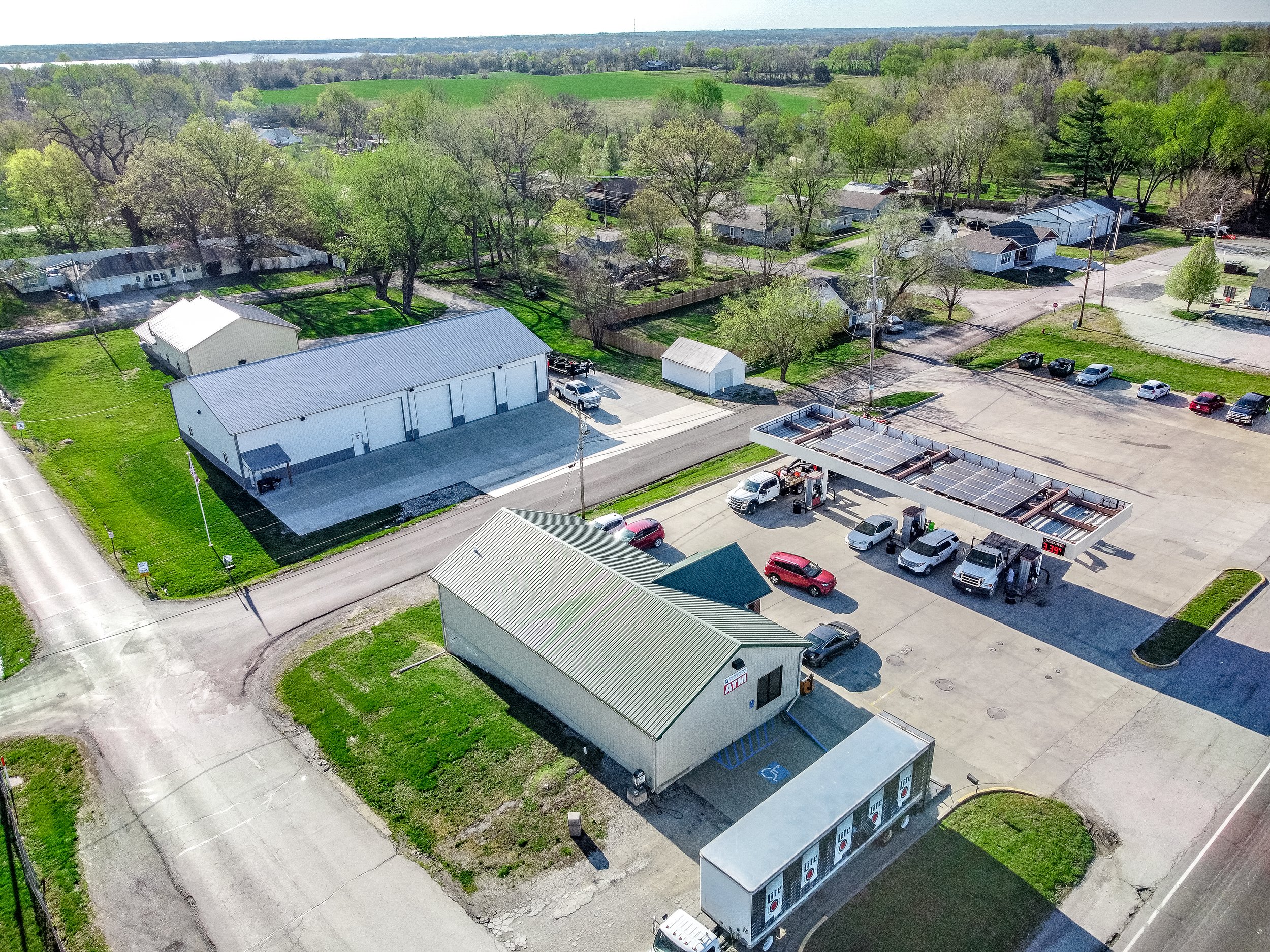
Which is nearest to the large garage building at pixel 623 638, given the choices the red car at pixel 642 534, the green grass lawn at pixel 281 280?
the red car at pixel 642 534

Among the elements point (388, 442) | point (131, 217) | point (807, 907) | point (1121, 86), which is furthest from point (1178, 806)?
point (1121, 86)

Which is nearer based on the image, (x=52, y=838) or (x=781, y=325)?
(x=52, y=838)

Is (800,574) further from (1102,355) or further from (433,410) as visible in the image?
(1102,355)

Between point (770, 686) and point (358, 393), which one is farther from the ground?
point (358, 393)

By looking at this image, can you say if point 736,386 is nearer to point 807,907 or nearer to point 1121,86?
point 807,907

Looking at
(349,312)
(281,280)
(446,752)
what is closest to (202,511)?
(446,752)

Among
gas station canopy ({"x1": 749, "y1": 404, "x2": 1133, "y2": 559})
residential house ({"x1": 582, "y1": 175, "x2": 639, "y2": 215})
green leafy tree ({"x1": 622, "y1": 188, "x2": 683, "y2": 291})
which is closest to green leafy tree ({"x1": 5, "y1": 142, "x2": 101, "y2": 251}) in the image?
residential house ({"x1": 582, "y1": 175, "x2": 639, "y2": 215})
